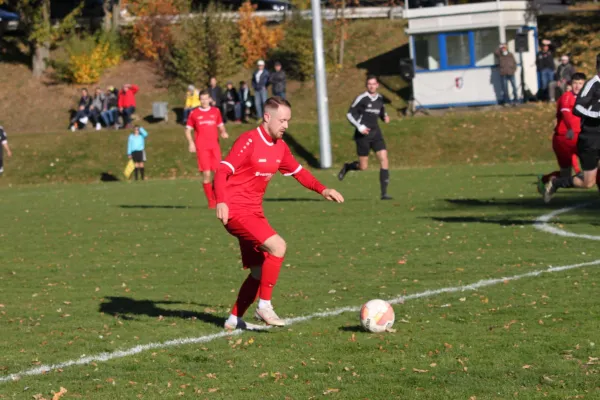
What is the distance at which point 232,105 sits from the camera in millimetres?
39750

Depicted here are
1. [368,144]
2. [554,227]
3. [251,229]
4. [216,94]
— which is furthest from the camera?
[216,94]

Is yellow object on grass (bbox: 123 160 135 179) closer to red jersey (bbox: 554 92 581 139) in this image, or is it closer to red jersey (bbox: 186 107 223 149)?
red jersey (bbox: 186 107 223 149)

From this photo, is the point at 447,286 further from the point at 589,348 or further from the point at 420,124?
the point at 420,124

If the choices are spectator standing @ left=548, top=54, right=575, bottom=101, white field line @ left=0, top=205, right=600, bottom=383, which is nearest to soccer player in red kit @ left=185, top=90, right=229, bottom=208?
white field line @ left=0, top=205, right=600, bottom=383

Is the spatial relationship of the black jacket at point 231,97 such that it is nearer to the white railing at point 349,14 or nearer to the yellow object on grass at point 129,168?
the yellow object on grass at point 129,168

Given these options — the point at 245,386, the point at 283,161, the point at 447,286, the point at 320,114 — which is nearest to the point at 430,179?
the point at 320,114

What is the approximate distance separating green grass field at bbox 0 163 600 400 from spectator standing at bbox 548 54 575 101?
16599 millimetres

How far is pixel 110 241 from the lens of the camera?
1617 centimetres

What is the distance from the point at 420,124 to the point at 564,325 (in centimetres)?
2925

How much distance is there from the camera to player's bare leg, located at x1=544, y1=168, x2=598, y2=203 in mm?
14258

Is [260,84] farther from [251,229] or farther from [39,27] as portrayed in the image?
[251,229]

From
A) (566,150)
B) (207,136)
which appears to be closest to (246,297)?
(566,150)

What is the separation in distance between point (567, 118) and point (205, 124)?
7051mm

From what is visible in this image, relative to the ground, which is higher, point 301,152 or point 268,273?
point 268,273
